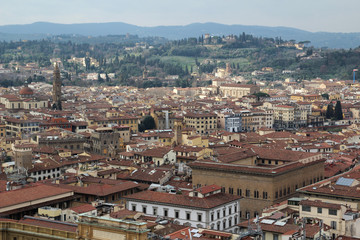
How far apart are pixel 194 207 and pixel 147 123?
57.3 metres

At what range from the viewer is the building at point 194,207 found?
3600 cm

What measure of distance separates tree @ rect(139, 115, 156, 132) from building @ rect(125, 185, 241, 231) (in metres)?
53.1

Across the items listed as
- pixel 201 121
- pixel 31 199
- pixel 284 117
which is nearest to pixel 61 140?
pixel 201 121

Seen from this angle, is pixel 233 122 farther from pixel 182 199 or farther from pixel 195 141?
pixel 182 199

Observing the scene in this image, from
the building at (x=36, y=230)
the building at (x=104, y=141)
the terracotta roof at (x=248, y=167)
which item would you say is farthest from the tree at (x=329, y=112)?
the building at (x=36, y=230)

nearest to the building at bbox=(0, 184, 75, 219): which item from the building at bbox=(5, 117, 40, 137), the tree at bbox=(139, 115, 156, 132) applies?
the building at bbox=(5, 117, 40, 137)

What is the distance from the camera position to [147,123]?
9300 cm

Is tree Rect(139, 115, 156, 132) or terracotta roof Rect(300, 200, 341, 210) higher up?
terracotta roof Rect(300, 200, 341, 210)

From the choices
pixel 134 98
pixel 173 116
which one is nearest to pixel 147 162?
pixel 173 116

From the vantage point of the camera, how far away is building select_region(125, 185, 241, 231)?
118 feet

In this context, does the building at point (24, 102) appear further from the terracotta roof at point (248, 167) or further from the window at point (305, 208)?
the window at point (305, 208)

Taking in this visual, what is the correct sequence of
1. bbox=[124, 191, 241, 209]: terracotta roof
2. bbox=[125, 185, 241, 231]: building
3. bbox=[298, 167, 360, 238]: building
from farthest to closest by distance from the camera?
bbox=[124, 191, 241, 209]: terracotta roof
bbox=[125, 185, 241, 231]: building
bbox=[298, 167, 360, 238]: building

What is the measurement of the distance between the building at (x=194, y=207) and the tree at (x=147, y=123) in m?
53.1

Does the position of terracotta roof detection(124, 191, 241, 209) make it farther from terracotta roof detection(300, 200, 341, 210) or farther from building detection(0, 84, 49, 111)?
building detection(0, 84, 49, 111)
